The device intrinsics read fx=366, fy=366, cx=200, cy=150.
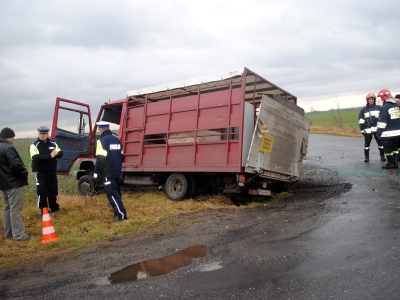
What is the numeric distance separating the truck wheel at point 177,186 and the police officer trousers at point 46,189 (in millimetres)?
2402

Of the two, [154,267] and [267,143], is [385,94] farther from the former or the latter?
[154,267]

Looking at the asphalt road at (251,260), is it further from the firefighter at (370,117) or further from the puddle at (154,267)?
the firefighter at (370,117)

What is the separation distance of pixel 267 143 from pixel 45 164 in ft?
14.7

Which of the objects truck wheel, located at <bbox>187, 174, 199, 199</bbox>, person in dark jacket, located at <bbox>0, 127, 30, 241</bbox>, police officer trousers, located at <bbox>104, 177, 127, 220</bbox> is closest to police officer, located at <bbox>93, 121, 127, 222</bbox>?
police officer trousers, located at <bbox>104, 177, 127, 220</bbox>

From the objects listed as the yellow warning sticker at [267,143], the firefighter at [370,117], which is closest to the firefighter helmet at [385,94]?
the firefighter at [370,117]

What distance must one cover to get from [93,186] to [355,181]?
6534 millimetres

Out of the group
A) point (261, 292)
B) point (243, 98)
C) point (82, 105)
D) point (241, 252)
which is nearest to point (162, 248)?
point (241, 252)

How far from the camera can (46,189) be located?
7.35 meters

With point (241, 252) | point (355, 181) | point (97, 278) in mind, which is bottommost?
point (97, 278)

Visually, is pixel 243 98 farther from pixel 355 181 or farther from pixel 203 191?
pixel 355 181

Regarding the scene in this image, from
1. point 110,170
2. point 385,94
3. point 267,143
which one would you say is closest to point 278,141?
point 267,143

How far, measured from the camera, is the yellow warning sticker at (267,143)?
710cm

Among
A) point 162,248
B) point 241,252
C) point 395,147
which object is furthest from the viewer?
point 395,147

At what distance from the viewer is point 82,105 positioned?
1032 cm
